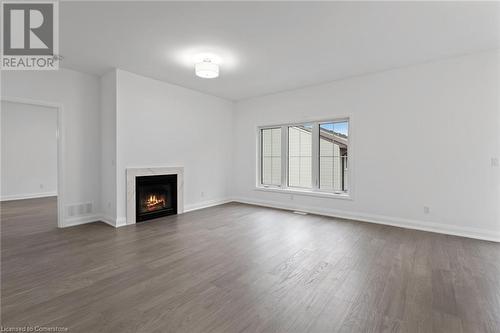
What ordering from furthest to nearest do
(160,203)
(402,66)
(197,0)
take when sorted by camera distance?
(160,203), (402,66), (197,0)

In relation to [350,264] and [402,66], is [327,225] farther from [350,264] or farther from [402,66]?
[402,66]

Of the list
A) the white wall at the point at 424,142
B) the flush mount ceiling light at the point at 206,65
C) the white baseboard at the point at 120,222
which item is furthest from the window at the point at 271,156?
the white baseboard at the point at 120,222

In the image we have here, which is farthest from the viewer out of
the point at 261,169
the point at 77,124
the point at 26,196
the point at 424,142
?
the point at 26,196

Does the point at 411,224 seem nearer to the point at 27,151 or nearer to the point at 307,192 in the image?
the point at 307,192

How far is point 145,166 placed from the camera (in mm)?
4707

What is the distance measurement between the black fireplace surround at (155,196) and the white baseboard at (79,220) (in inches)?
33.6

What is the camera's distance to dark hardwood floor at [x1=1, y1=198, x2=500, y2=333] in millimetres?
1773

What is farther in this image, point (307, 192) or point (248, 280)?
point (307, 192)

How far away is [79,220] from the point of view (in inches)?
173

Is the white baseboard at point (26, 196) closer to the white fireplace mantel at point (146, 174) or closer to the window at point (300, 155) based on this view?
the white fireplace mantel at point (146, 174)

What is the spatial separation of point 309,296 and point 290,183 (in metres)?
3.98

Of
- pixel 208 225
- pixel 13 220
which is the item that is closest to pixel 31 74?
pixel 13 220

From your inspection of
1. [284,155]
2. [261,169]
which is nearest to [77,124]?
[261,169]

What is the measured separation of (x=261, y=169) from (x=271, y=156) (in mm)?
469
